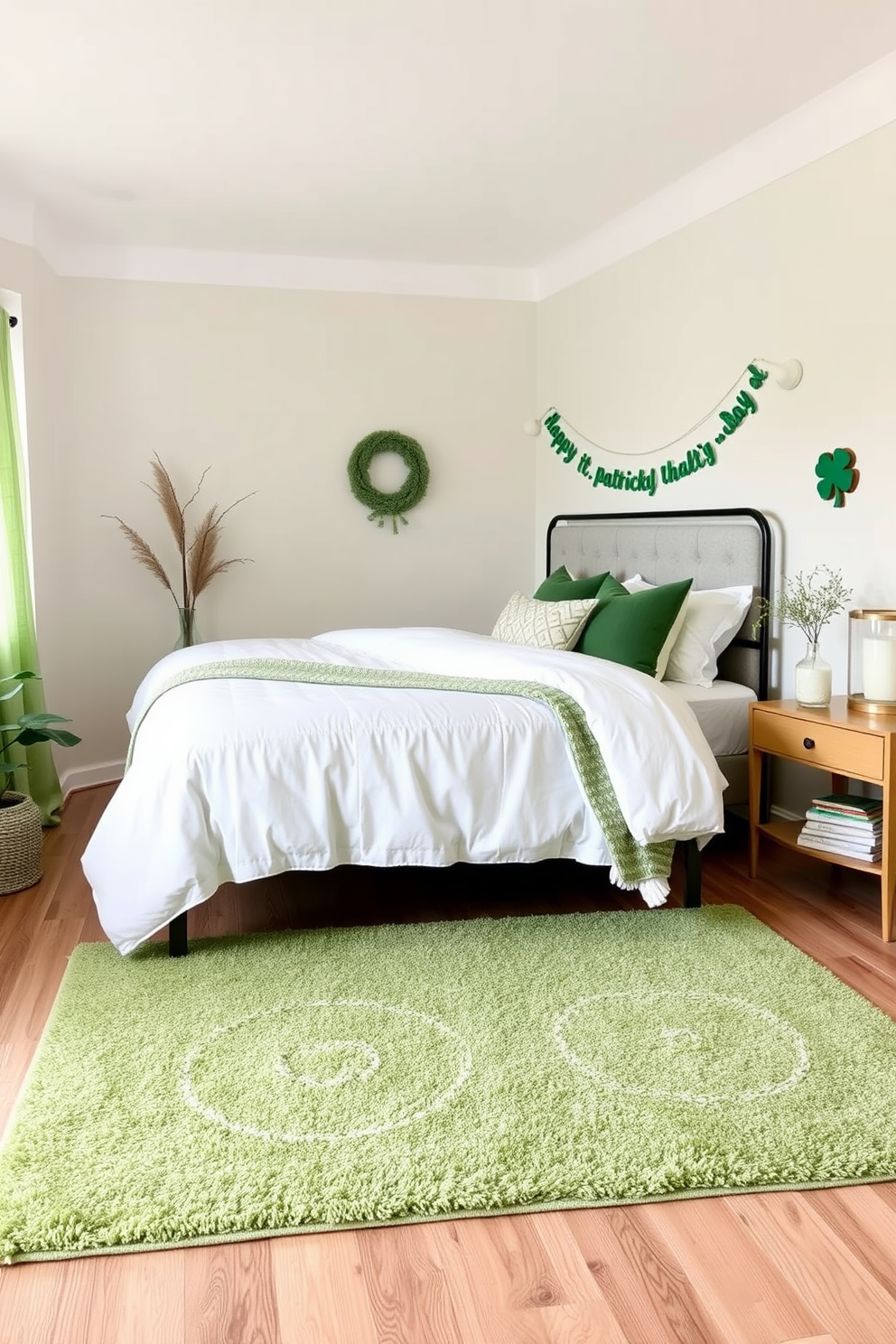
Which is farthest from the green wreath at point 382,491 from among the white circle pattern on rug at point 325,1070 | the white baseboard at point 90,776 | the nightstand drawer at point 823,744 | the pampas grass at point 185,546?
the white circle pattern on rug at point 325,1070

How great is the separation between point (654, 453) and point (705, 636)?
107 centimetres

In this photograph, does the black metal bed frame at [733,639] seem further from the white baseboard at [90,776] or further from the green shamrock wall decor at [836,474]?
the white baseboard at [90,776]

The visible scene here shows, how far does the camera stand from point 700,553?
411cm

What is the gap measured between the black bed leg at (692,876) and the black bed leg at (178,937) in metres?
1.38

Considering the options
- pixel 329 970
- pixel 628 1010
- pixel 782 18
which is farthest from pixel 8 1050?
pixel 782 18

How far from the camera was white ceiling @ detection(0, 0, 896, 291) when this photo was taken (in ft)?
9.31

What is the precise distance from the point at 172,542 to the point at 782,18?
3365 millimetres

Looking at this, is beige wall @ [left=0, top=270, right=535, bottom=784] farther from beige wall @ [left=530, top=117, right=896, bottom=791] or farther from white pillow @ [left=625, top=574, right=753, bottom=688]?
white pillow @ [left=625, top=574, right=753, bottom=688]

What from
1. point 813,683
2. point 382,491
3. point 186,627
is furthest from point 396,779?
point 382,491

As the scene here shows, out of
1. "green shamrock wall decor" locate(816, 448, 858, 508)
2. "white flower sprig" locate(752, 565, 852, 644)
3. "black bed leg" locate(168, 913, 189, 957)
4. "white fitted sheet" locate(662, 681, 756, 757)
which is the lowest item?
"black bed leg" locate(168, 913, 189, 957)

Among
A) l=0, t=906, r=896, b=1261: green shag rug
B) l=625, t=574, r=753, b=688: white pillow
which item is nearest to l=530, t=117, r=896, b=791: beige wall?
l=625, t=574, r=753, b=688: white pillow

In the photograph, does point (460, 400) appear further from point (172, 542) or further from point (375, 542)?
point (172, 542)

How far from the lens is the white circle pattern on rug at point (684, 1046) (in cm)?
202

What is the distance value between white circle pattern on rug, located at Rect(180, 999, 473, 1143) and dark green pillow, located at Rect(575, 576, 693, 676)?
163 cm
